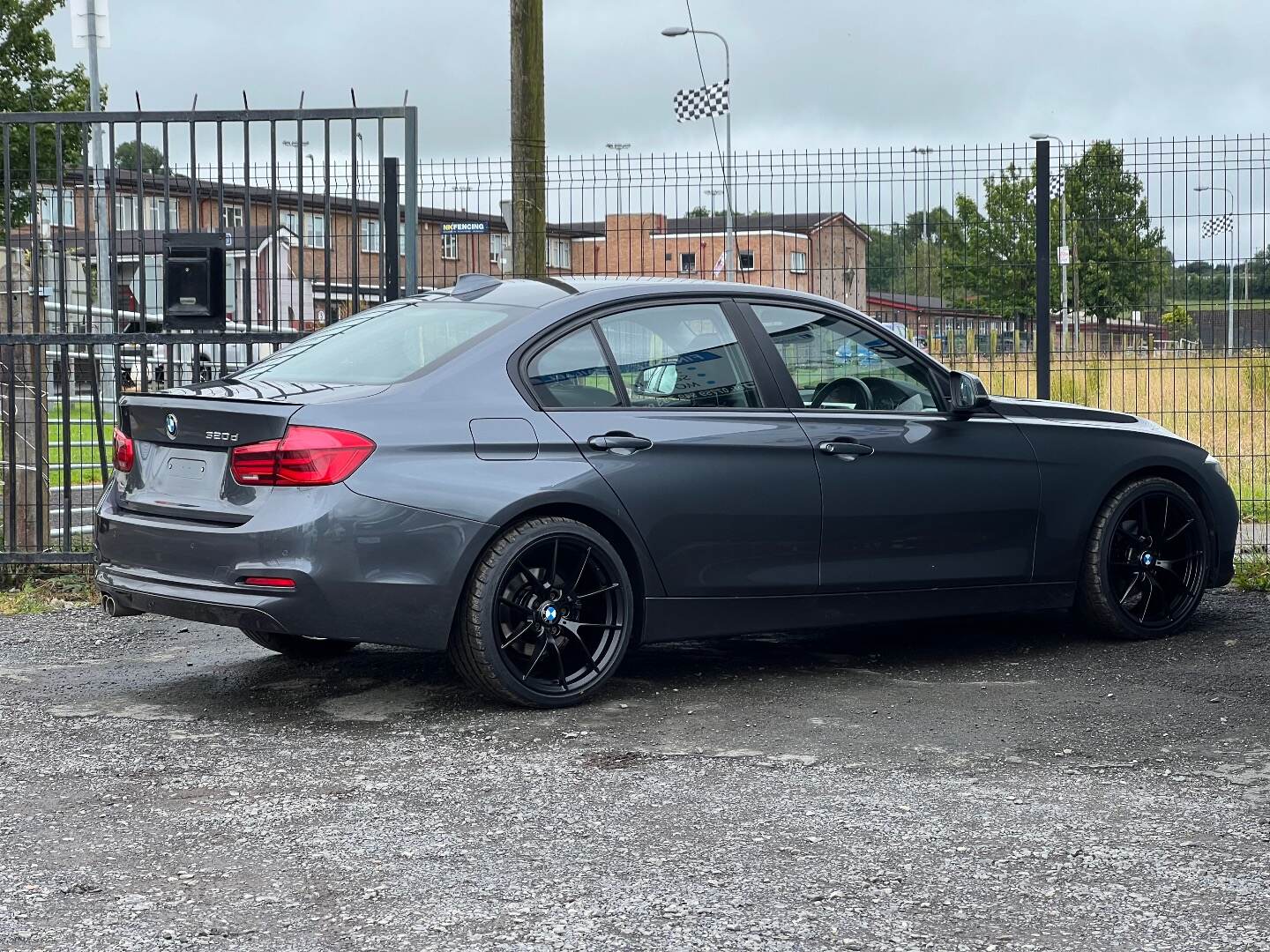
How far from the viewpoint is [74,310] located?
395 inches

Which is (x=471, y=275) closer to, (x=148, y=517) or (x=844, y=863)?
(x=148, y=517)

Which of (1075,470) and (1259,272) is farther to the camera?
(1259,272)

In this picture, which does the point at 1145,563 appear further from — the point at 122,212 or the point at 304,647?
the point at 122,212

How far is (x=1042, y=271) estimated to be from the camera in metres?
Answer: 10.2

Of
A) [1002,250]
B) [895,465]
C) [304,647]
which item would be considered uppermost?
[1002,250]

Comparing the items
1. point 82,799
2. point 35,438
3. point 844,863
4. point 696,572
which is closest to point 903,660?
point 696,572

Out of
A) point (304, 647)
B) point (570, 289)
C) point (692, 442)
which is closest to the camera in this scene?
point (692, 442)

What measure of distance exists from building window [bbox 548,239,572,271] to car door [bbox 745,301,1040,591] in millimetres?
4263

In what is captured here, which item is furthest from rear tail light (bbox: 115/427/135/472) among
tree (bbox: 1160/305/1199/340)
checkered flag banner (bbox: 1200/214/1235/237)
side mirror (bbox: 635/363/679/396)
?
checkered flag banner (bbox: 1200/214/1235/237)

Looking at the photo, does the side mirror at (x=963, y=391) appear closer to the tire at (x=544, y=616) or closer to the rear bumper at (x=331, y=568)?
the tire at (x=544, y=616)

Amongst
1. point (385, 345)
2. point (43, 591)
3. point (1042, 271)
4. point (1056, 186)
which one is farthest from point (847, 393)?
point (43, 591)

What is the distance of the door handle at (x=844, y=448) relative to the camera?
6.56m

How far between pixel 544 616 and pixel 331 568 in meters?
0.83

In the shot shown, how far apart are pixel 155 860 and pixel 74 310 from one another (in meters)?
6.53
